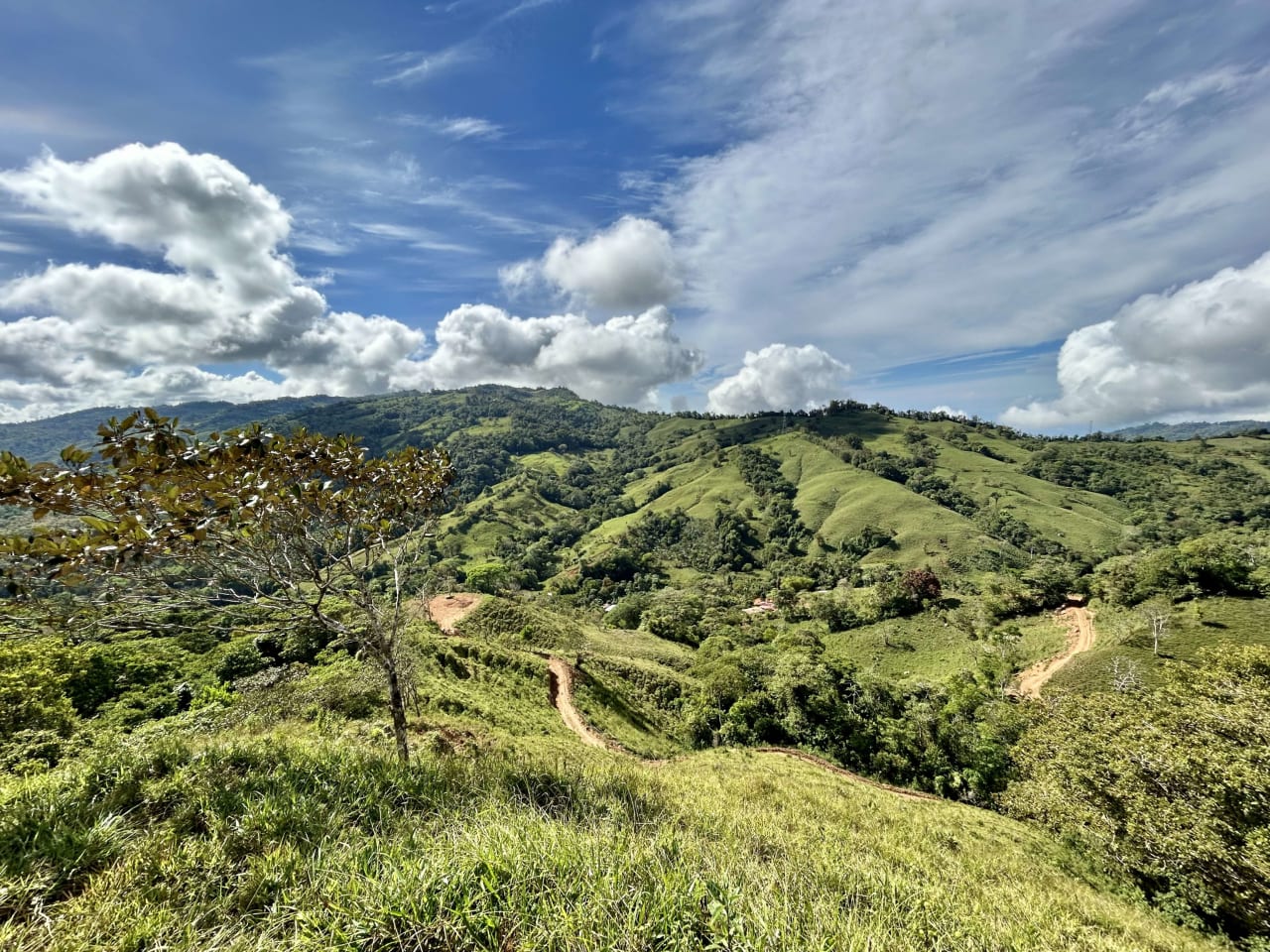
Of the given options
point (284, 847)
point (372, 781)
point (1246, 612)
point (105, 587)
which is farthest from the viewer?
point (1246, 612)

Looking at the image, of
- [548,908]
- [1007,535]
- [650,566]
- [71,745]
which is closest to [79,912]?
[548,908]

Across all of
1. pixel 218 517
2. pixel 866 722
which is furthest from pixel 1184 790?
pixel 218 517

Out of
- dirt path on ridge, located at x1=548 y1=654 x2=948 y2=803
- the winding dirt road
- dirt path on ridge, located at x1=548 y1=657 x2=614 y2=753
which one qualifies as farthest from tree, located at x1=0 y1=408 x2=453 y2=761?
dirt path on ridge, located at x1=548 y1=657 x2=614 y2=753

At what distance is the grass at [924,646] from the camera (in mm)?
55938

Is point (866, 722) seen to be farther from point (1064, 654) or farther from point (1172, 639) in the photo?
point (1172, 639)

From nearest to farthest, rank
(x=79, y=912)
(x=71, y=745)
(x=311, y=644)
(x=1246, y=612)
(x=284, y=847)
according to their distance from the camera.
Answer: (x=79, y=912)
(x=284, y=847)
(x=71, y=745)
(x=311, y=644)
(x=1246, y=612)

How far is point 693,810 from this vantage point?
8.11 meters

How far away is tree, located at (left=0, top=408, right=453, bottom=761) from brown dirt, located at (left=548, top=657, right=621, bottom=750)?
18.1 meters

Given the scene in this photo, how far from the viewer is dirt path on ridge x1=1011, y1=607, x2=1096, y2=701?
4819 centimetres

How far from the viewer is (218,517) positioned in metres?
6.28

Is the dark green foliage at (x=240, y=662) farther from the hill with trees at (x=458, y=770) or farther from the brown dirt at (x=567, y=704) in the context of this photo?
the brown dirt at (x=567, y=704)

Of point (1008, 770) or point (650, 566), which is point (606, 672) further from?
point (650, 566)

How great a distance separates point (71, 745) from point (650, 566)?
454 feet

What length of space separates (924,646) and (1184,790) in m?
52.5
